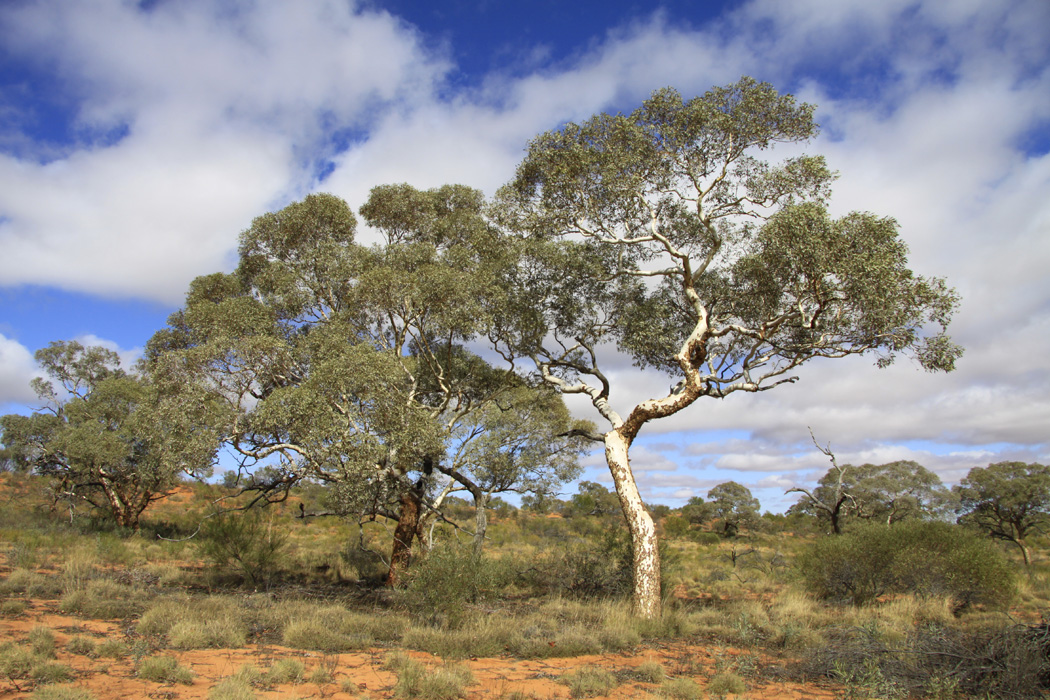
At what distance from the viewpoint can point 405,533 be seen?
14.5 metres

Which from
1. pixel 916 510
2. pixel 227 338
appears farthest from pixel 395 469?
pixel 916 510

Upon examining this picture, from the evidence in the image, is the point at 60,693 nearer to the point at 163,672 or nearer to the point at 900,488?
the point at 163,672

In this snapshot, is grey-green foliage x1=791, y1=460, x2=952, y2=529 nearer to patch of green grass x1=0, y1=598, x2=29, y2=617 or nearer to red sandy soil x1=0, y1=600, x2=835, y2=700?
red sandy soil x1=0, y1=600, x2=835, y2=700

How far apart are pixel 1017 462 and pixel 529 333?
34235 millimetres

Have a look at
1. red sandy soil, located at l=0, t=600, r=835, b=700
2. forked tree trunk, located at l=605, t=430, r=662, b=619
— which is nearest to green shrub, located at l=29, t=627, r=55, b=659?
red sandy soil, located at l=0, t=600, r=835, b=700

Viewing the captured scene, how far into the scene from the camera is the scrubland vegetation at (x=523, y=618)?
281 inches

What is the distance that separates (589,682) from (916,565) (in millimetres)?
9752

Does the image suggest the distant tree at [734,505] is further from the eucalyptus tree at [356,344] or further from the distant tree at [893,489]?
the eucalyptus tree at [356,344]

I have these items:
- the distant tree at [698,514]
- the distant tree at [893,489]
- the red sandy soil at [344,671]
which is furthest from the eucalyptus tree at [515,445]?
the distant tree at [698,514]

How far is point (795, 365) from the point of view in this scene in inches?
505

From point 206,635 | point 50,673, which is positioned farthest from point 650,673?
point 50,673

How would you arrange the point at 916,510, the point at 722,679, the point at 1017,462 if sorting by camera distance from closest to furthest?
the point at 722,679 → the point at 916,510 → the point at 1017,462

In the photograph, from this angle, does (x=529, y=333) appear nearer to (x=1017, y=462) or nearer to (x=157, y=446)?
(x=157, y=446)

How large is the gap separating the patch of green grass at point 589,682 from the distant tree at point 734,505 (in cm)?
3527
